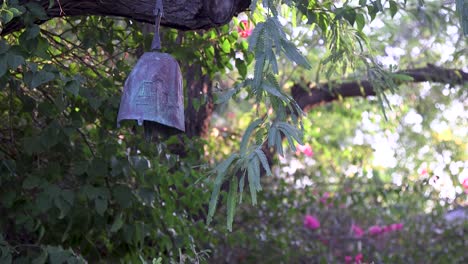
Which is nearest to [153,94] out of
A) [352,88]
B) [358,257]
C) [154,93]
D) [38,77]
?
[154,93]

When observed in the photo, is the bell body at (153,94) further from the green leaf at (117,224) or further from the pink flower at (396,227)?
the pink flower at (396,227)

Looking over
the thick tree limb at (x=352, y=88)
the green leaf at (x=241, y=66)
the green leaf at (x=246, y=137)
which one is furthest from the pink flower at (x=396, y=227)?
the green leaf at (x=246, y=137)

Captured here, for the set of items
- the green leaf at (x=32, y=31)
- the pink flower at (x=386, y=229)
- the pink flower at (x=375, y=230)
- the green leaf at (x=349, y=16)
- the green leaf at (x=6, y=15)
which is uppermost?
the pink flower at (x=375, y=230)

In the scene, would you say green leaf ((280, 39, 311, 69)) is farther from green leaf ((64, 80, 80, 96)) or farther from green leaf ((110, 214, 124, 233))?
green leaf ((110, 214, 124, 233))

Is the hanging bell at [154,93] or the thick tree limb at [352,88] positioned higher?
the thick tree limb at [352,88]

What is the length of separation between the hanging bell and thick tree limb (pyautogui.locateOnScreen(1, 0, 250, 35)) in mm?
140

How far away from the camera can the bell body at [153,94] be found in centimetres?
300

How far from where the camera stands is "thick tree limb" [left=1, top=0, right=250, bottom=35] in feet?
10.4

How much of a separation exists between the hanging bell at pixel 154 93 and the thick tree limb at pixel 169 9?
0.14 meters

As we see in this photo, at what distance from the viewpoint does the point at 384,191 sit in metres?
6.08

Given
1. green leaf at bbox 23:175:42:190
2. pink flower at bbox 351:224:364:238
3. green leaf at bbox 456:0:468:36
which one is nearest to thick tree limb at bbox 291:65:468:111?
pink flower at bbox 351:224:364:238

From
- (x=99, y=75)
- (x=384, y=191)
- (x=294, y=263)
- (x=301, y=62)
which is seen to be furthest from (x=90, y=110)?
(x=294, y=263)

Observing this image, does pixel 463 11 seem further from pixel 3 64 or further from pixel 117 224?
pixel 117 224

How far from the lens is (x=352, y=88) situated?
6.45m
